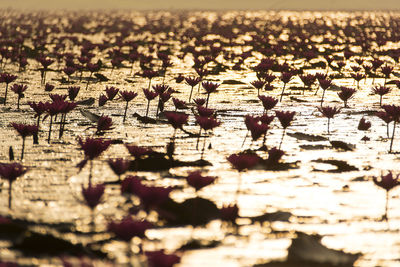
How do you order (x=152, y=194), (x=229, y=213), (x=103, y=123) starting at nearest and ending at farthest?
(x=152, y=194) → (x=229, y=213) → (x=103, y=123)

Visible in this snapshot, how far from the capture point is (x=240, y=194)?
3139 mm

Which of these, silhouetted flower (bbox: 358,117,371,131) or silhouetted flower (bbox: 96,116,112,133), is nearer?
silhouetted flower (bbox: 96,116,112,133)

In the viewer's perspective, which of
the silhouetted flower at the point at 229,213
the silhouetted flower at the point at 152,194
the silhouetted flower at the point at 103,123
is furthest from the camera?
the silhouetted flower at the point at 103,123

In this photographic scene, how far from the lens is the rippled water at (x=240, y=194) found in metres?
2.45

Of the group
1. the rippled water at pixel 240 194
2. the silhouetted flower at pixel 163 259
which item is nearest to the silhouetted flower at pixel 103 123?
the rippled water at pixel 240 194

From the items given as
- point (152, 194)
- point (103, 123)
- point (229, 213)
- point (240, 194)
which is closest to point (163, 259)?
point (152, 194)

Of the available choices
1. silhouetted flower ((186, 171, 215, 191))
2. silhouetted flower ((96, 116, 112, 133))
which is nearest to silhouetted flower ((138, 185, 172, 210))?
silhouetted flower ((186, 171, 215, 191))

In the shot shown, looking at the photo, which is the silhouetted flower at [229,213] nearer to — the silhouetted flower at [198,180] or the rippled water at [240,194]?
the rippled water at [240,194]

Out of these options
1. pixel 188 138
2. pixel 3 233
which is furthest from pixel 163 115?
pixel 3 233

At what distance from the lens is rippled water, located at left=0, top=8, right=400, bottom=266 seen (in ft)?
8.04

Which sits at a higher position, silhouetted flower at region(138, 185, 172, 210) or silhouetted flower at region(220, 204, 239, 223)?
silhouetted flower at region(138, 185, 172, 210)

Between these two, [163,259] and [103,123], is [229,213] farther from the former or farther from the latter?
[103,123]

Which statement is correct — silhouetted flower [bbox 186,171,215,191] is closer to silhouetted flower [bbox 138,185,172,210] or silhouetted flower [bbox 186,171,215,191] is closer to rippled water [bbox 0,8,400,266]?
rippled water [bbox 0,8,400,266]

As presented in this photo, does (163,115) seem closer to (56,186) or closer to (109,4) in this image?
(56,186)
